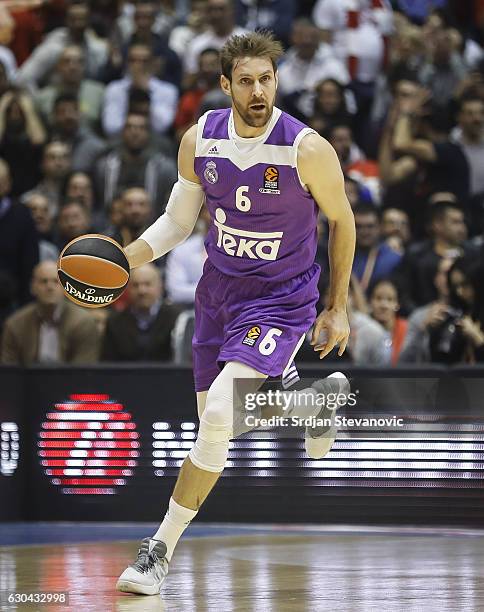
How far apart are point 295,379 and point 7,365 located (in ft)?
10.7

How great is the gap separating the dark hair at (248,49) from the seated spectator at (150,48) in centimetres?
783

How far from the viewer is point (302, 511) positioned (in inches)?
359

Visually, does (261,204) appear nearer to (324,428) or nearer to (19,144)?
(324,428)

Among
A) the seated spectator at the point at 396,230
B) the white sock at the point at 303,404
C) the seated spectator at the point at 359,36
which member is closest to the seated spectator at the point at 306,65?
the seated spectator at the point at 359,36

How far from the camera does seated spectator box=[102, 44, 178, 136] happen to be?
13.6 metres

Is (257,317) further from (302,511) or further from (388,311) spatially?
(388,311)

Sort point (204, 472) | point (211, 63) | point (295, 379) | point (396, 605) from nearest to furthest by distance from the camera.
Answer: point (396, 605), point (204, 472), point (295, 379), point (211, 63)

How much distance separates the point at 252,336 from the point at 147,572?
1.14m

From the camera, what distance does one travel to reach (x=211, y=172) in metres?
6.47

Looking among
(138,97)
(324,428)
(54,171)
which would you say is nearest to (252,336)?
(324,428)

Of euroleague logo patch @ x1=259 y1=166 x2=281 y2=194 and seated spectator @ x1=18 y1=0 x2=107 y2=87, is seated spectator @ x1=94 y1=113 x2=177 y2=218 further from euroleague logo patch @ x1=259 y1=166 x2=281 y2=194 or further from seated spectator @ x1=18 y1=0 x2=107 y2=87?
euroleague logo patch @ x1=259 y1=166 x2=281 y2=194

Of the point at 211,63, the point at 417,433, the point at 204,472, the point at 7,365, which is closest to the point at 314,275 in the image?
the point at 204,472

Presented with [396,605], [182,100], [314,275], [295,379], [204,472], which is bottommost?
[396,605]

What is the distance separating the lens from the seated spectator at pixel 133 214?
37.3ft
